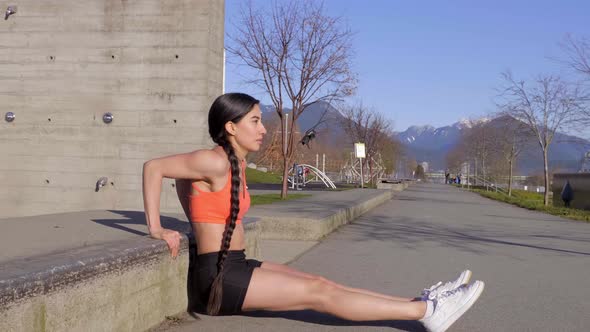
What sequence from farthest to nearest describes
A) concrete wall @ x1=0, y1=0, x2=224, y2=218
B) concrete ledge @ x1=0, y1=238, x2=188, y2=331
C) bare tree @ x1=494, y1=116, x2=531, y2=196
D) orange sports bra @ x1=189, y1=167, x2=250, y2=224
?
1. bare tree @ x1=494, y1=116, x2=531, y2=196
2. concrete wall @ x1=0, y1=0, x2=224, y2=218
3. orange sports bra @ x1=189, y1=167, x2=250, y2=224
4. concrete ledge @ x1=0, y1=238, x2=188, y2=331

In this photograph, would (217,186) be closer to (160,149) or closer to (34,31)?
(160,149)

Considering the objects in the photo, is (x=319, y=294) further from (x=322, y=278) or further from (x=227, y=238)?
(x=227, y=238)

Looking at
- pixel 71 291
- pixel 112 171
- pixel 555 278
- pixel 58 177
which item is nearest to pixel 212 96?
pixel 112 171

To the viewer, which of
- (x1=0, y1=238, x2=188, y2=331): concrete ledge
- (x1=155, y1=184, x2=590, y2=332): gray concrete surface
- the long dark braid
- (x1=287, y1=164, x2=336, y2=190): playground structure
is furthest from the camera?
(x1=287, y1=164, x2=336, y2=190): playground structure

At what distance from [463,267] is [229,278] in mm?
4732

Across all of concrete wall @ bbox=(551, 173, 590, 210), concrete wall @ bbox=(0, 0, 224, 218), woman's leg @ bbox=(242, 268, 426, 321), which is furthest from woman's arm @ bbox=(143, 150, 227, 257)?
concrete wall @ bbox=(551, 173, 590, 210)

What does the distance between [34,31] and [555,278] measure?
9984 millimetres

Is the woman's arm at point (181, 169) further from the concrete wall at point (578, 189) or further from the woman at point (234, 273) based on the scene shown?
the concrete wall at point (578, 189)

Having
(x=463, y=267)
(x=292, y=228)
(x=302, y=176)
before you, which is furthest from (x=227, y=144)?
(x=302, y=176)

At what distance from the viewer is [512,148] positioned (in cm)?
3984

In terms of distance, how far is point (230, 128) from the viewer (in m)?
3.80

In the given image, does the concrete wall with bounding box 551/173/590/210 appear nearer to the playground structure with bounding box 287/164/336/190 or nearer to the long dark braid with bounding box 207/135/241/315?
the playground structure with bounding box 287/164/336/190

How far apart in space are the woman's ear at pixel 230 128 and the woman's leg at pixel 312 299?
2.69 ft

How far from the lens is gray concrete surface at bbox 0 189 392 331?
8.92ft
